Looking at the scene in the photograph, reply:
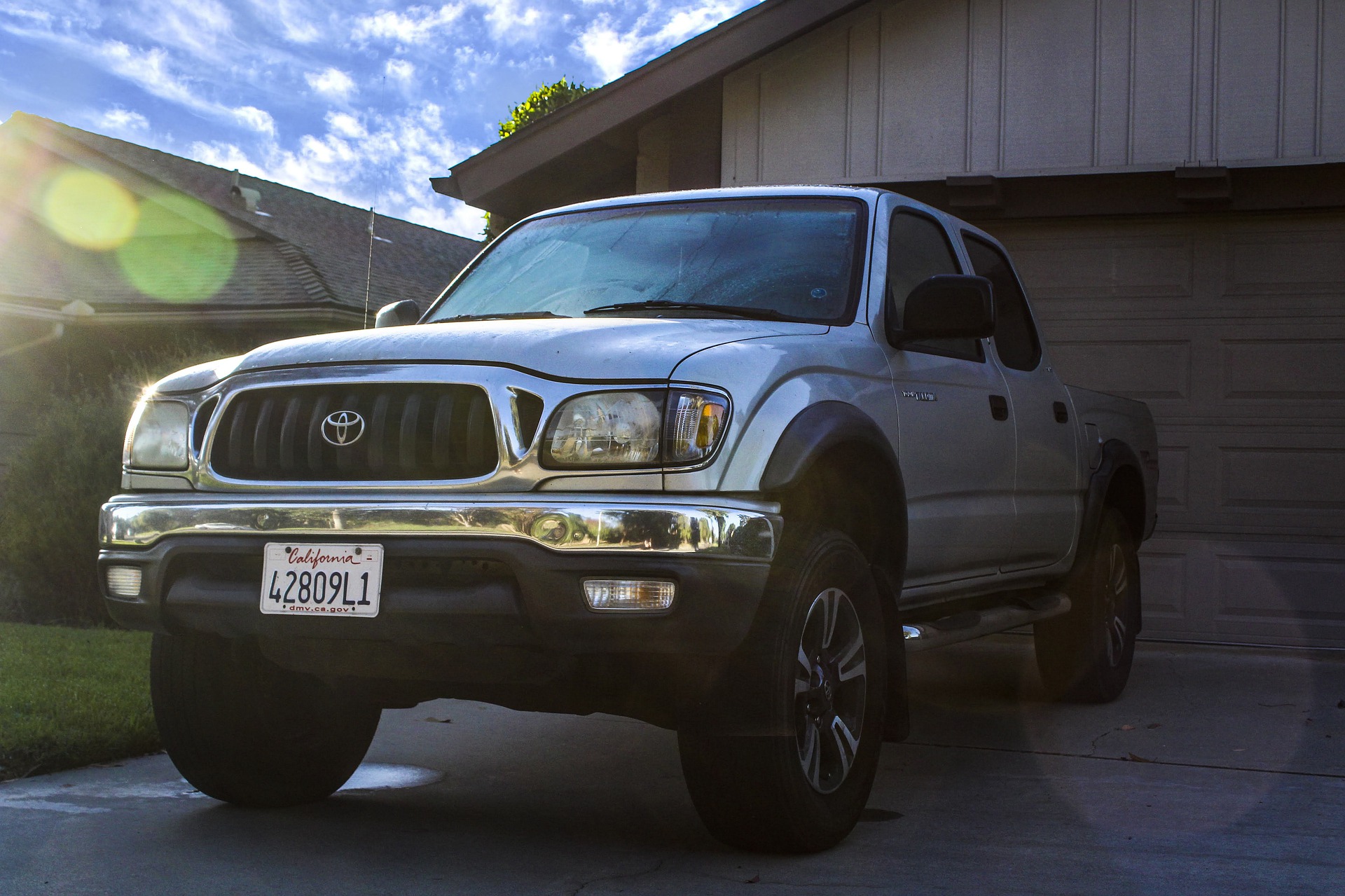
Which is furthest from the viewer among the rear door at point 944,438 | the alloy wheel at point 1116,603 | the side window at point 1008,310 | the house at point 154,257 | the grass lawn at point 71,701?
the house at point 154,257

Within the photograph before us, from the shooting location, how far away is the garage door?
839 cm

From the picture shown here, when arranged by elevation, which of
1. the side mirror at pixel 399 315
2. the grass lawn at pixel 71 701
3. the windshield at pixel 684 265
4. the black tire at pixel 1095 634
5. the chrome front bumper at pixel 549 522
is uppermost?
the windshield at pixel 684 265

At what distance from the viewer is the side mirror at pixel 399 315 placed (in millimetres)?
4977

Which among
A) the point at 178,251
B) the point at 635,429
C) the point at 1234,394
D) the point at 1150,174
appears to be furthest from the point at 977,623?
the point at 178,251

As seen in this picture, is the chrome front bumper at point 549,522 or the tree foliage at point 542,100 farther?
the tree foliage at point 542,100

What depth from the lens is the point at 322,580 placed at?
3.41 meters

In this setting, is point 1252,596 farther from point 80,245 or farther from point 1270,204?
point 80,245

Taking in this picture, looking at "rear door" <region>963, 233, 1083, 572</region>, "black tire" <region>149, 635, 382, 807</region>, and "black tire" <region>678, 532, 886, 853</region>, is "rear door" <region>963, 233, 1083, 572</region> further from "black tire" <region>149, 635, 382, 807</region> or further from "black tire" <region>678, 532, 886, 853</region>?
"black tire" <region>149, 635, 382, 807</region>

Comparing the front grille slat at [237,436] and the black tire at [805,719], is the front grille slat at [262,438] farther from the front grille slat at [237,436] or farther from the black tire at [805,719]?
the black tire at [805,719]

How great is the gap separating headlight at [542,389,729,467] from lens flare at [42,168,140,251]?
18220 millimetres

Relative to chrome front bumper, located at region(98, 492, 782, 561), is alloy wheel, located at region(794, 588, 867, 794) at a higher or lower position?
lower

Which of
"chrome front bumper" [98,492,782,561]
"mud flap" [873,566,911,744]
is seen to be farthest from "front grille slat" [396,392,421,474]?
"mud flap" [873,566,911,744]

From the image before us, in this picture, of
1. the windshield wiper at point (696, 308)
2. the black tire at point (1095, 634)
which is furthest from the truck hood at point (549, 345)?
the black tire at point (1095, 634)

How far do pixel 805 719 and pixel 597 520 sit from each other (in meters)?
0.88
